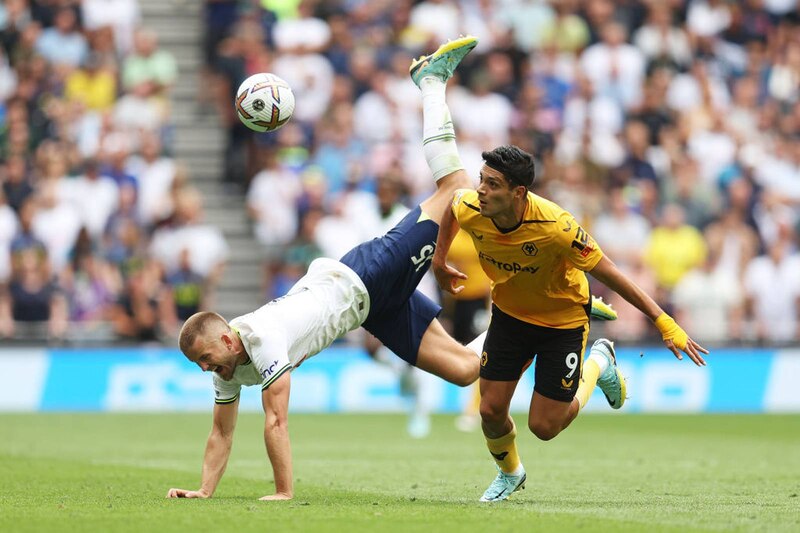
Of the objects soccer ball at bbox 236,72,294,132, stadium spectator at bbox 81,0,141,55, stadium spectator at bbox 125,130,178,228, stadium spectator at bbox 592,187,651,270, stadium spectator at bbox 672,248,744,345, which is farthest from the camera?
stadium spectator at bbox 81,0,141,55

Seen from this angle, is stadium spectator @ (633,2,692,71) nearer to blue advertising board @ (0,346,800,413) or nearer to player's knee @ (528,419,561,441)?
blue advertising board @ (0,346,800,413)

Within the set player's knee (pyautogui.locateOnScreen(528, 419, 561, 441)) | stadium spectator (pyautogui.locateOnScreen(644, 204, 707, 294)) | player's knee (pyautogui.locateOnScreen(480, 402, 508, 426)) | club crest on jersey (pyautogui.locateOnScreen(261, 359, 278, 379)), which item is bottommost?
stadium spectator (pyautogui.locateOnScreen(644, 204, 707, 294))

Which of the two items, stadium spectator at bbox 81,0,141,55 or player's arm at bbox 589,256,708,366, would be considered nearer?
player's arm at bbox 589,256,708,366

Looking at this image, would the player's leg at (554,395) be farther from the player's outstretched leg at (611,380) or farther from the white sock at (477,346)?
the white sock at (477,346)

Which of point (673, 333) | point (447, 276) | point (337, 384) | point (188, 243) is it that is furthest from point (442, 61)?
point (337, 384)

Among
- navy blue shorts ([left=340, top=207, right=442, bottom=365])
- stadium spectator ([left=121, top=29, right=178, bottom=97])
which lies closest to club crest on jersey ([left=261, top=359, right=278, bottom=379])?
navy blue shorts ([left=340, top=207, right=442, bottom=365])

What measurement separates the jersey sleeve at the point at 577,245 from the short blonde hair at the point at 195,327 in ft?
7.48

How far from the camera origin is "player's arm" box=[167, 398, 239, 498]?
965cm

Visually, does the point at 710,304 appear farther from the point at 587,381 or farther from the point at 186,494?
the point at 186,494

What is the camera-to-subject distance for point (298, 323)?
9641 millimetres

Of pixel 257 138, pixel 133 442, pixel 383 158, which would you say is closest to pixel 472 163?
A: pixel 383 158

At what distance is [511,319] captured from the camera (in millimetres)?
9867

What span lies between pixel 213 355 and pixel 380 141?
13757 mm

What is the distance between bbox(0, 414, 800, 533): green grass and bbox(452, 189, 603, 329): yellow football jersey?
1.32m
